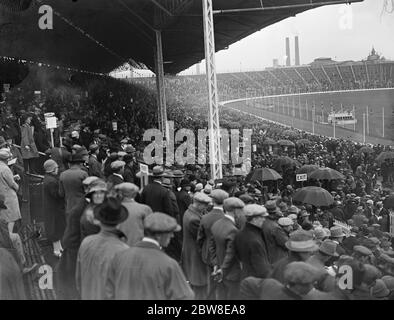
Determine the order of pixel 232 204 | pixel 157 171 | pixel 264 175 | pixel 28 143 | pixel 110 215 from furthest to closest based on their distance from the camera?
pixel 264 175 < pixel 28 143 < pixel 157 171 < pixel 232 204 < pixel 110 215

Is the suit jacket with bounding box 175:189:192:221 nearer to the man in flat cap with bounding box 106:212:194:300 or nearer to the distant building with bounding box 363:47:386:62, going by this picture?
the man in flat cap with bounding box 106:212:194:300

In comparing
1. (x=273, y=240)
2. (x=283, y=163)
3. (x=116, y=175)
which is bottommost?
(x=283, y=163)

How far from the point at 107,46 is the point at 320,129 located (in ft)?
80.3

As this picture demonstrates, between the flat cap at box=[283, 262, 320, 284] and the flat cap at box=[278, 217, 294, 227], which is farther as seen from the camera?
the flat cap at box=[278, 217, 294, 227]

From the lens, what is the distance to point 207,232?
199 inches

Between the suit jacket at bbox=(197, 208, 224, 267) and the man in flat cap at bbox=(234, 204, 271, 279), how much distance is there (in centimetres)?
45

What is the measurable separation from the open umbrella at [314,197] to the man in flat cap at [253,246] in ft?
20.0

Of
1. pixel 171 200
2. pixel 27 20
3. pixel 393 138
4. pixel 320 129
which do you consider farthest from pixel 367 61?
pixel 171 200

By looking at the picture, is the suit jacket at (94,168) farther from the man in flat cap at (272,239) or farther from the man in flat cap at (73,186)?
the man in flat cap at (272,239)

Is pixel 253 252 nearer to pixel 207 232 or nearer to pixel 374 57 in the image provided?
pixel 207 232

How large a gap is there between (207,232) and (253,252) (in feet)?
2.35

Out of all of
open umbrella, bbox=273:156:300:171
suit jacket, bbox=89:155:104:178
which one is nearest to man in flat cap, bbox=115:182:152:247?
suit jacket, bbox=89:155:104:178

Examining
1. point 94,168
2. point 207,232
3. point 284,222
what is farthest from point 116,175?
point 284,222

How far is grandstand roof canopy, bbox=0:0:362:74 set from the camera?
15688 mm
